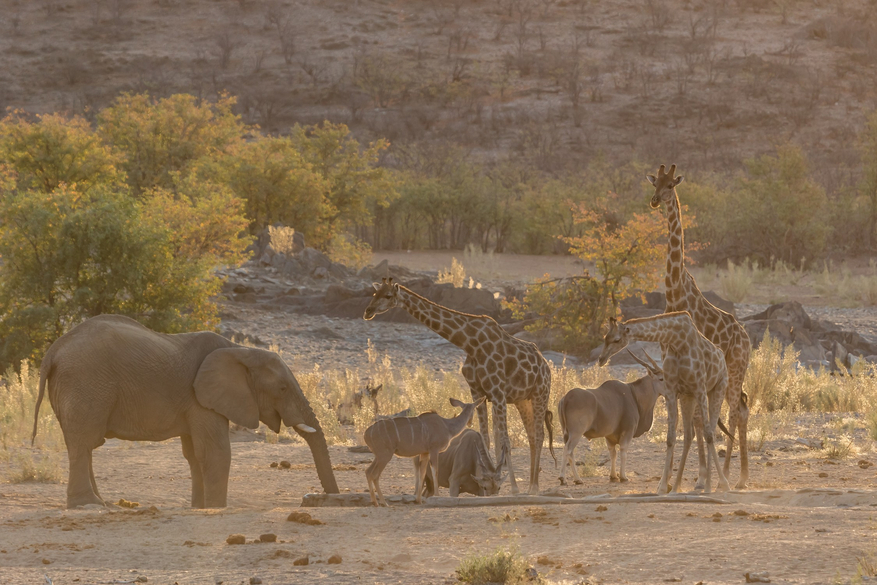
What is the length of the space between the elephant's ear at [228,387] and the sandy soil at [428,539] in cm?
88

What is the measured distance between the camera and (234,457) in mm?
12328

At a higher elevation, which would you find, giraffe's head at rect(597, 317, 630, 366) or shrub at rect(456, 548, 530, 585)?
giraffe's head at rect(597, 317, 630, 366)

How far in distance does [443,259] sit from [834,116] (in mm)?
44089

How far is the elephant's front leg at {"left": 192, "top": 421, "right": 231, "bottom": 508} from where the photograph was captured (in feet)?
28.9

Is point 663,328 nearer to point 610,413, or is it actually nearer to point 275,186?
point 610,413

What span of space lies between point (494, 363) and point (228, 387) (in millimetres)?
2491

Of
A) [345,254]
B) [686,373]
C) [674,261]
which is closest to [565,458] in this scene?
[686,373]

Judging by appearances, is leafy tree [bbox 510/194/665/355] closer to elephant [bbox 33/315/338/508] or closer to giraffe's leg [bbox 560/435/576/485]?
giraffe's leg [bbox 560/435/576/485]

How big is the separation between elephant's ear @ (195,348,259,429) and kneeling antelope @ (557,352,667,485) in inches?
124

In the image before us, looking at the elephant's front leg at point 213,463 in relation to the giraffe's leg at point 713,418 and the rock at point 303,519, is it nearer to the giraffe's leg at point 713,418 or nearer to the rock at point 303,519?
the rock at point 303,519

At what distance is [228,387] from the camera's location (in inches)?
352

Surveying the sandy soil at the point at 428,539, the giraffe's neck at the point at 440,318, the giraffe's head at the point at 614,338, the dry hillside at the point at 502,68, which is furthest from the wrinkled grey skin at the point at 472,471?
the dry hillside at the point at 502,68

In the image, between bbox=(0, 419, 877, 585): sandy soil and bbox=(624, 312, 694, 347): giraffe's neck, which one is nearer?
bbox=(0, 419, 877, 585): sandy soil

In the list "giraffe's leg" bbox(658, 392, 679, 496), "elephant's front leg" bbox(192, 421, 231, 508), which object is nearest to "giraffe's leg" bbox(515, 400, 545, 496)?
"giraffe's leg" bbox(658, 392, 679, 496)
